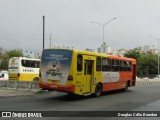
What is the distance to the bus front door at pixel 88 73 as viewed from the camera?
70.3 feet

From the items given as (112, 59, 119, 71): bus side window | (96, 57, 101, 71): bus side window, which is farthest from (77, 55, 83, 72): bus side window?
(112, 59, 119, 71): bus side window

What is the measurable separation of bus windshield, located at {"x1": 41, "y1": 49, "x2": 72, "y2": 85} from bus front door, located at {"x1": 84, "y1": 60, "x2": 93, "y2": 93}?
5.63ft

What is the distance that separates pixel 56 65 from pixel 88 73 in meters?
2.33

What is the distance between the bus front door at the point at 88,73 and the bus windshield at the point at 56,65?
1717mm

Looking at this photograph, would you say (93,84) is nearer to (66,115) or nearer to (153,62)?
(66,115)

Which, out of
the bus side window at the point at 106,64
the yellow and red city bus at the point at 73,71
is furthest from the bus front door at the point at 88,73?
the bus side window at the point at 106,64

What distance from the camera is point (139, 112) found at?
15094mm

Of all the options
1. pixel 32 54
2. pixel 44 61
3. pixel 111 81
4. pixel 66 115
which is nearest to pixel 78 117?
pixel 66 115

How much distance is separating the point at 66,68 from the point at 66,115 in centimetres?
656

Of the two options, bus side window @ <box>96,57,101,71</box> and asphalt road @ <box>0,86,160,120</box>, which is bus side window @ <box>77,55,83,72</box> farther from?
bus side window @ <box>96,57,101,71</box>

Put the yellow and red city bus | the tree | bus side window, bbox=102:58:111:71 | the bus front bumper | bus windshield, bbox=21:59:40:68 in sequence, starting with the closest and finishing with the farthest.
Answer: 1. the bus front bumper
2. the yellow and red city bus
3. bus side window, bbox=102:58:111:71
4. bus windshield, bbox=21:59:40:68
5. the tree

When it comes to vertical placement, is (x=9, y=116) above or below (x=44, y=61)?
below

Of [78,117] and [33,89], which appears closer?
[78,117]

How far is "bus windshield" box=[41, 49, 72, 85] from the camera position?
789 inches
